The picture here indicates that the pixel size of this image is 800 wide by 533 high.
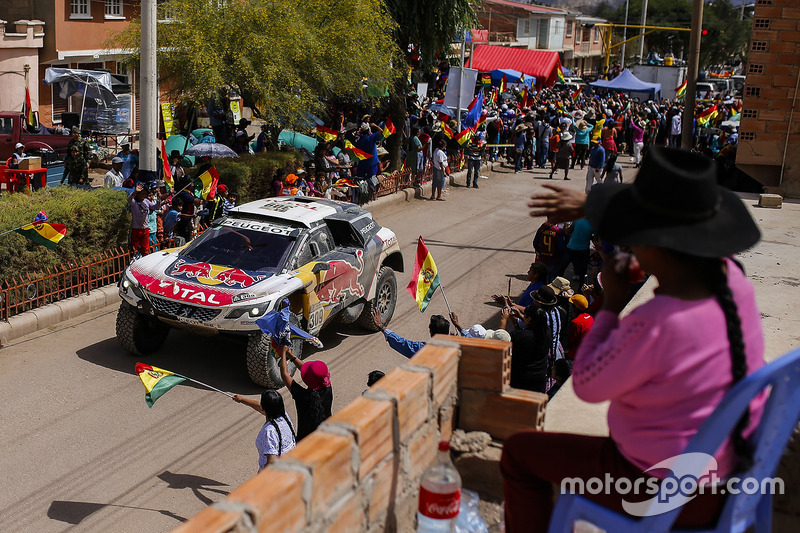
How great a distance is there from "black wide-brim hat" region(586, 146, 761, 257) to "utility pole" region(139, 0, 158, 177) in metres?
12.1

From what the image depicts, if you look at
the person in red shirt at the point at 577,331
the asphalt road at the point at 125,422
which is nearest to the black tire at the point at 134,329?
the asphalt road at the point at 125,422

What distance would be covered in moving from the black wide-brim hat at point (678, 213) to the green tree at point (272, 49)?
15.9m

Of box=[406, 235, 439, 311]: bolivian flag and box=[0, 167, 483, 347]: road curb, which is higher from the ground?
box=[406, 235, 439, 311]: bolivian flag

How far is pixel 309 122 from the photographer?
827 inches

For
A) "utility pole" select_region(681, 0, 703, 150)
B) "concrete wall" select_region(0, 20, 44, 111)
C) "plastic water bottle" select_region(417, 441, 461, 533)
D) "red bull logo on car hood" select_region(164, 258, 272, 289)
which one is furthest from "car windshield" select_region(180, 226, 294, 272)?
"concrete wall" select_region(0, 20, 44, 111)

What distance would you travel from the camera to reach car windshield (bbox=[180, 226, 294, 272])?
33.7ft

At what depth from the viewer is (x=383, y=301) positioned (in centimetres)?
1229

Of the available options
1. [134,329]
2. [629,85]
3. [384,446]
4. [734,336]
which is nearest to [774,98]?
[134,329]

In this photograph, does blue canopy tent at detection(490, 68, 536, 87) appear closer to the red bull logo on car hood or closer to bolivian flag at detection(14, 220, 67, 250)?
bolivian flag at detection(14, 220, 67, 250)

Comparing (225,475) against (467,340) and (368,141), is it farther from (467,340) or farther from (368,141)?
(368,141)

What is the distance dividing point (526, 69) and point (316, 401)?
32.7 metres

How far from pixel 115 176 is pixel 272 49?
184 inches

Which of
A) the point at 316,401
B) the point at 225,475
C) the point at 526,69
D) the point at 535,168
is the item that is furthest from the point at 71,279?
the point at 526,69

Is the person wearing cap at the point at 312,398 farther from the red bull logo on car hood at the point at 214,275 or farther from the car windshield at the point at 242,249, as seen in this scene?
the car windshield at the point at 242,249
